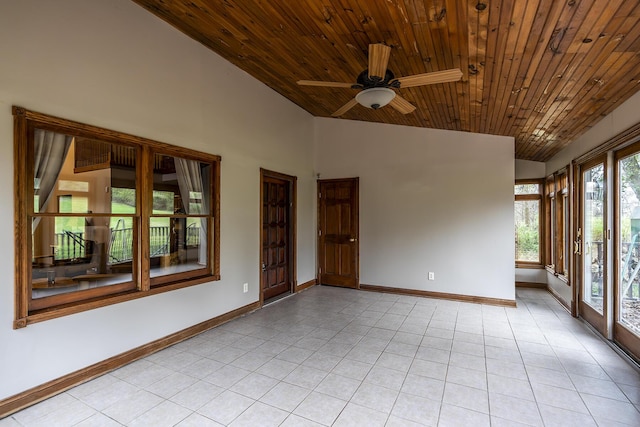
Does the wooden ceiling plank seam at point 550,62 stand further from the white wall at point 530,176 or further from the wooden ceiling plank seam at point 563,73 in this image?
the white wall at point 530,176

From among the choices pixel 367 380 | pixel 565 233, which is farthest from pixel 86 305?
pixel 565 233

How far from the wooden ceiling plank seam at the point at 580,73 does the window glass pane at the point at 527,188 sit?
2719 mm

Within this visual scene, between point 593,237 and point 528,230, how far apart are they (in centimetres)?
229

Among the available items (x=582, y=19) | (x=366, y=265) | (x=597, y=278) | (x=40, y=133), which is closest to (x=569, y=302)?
(x=597, y=278)

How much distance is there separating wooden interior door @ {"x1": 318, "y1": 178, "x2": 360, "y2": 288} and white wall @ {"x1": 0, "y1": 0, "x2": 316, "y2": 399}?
1602 millimetres

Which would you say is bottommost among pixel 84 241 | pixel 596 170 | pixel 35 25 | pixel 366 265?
pixel 366 265

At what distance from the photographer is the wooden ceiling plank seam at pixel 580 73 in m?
1.93

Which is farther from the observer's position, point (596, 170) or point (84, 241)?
point (596, 170)

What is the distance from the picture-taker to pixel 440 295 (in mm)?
5082

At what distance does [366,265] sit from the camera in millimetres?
5660

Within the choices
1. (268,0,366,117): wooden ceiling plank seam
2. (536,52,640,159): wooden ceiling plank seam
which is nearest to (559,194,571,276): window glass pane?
(536,52,640,159): wooden ceiling plank seam

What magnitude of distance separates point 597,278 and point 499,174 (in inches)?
71.7

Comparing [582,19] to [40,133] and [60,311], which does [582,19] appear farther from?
[60,311]

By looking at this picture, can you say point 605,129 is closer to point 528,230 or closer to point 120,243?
point 528,230
